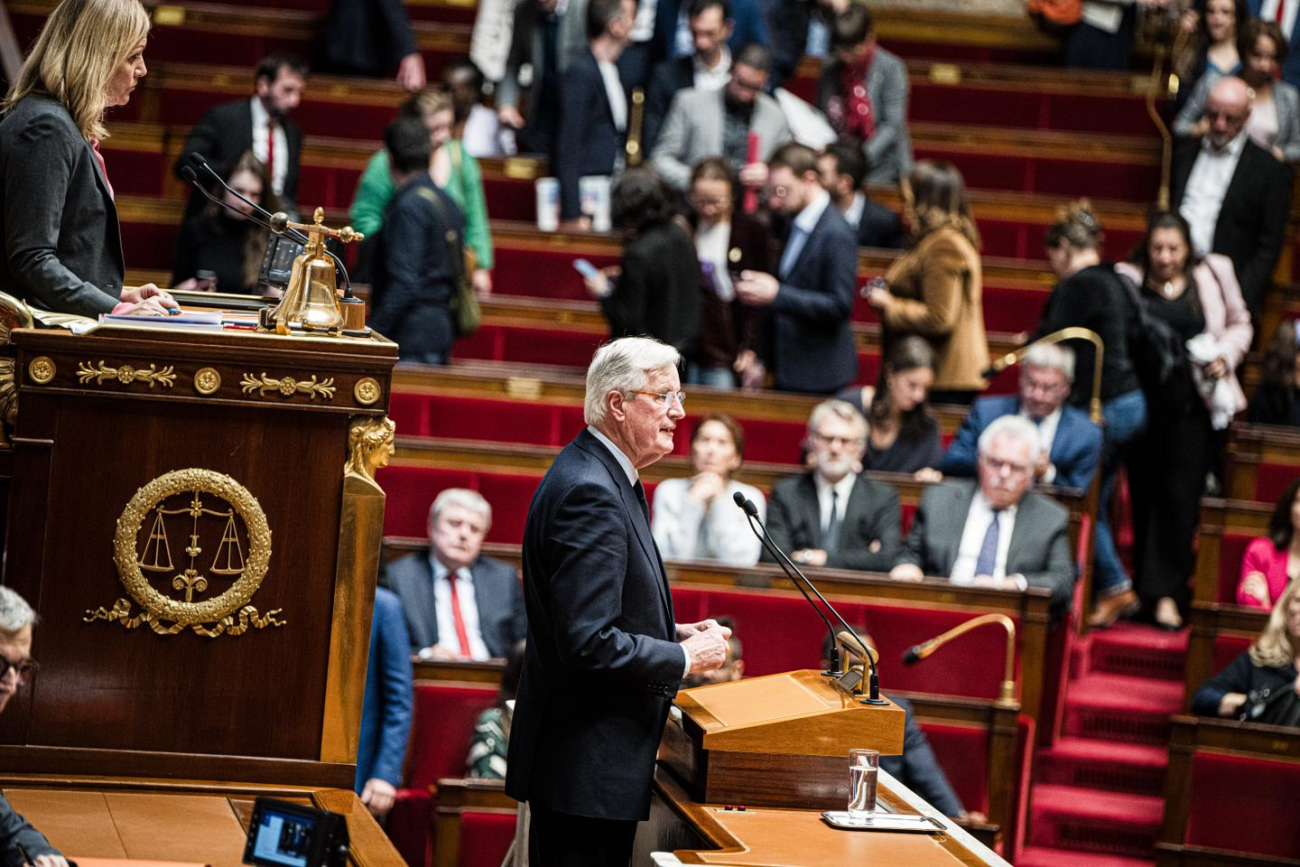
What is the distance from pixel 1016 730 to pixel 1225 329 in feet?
6.38

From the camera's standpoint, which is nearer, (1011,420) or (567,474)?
(567,474)

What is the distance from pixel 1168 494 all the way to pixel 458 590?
2.16m

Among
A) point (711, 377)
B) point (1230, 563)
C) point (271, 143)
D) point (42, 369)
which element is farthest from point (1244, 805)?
point (271, 143)

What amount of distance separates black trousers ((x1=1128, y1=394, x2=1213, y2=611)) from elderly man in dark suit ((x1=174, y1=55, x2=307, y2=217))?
2.59m

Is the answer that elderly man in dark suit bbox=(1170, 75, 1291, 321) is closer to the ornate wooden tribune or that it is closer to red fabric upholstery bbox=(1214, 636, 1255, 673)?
red fabric upholstery bbox=(1214, 636, 1255, 673)

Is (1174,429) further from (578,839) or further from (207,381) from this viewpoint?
(207,381)

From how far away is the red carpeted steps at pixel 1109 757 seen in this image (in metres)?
4.53

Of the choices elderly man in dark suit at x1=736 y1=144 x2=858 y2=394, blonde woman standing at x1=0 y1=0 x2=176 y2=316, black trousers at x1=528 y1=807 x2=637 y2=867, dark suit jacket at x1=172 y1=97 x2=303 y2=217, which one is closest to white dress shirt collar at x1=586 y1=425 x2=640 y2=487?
black trousers at x1=528 y1=807 x2=637 y2=867

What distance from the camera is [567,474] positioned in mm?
2484

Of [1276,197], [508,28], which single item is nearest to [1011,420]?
[1276,197]

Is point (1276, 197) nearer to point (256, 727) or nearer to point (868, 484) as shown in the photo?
point (868, 484)

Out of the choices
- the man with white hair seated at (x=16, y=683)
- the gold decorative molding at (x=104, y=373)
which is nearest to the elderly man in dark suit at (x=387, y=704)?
the gold decorative molding at (x=104, y=373)

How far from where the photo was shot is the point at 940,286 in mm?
5238

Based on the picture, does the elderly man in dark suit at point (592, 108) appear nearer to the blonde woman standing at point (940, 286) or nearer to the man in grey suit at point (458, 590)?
the blonde woman standing at point (940, 286)
